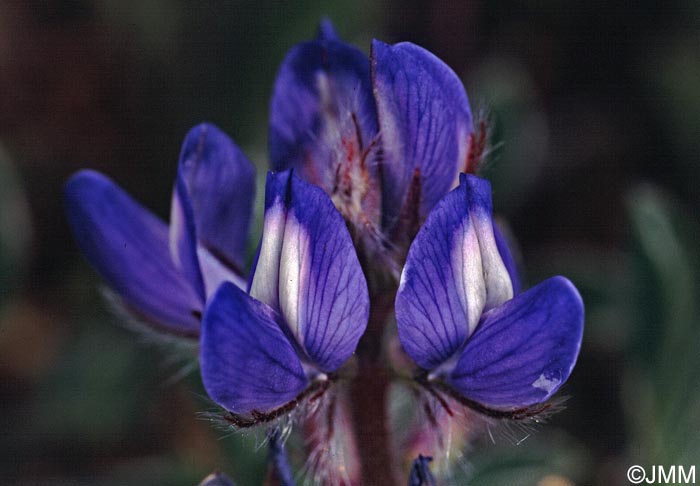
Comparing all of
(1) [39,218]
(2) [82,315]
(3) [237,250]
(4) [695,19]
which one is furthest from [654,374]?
(1) [39,218]

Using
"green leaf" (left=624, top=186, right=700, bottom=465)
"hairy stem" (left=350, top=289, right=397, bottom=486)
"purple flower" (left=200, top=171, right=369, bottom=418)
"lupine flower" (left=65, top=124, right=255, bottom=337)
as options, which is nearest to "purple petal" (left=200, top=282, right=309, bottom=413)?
"purple flower" (left=200, top=171, right=369, bottom=418)

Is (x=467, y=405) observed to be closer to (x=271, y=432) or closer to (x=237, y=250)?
(x=271, y=432)

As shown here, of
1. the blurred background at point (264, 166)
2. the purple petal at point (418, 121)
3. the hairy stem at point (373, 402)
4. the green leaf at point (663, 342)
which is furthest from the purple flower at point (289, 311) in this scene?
the green leaf at point (663, 342)

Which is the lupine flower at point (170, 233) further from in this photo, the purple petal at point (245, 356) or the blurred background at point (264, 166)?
the blurred background at point (264, 166)

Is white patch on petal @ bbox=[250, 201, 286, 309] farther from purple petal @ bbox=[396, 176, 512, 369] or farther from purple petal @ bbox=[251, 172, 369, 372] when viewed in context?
purple petal @ bbox=[396, 176, 512, 369]

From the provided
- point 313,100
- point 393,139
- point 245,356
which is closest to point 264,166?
point 313,100
